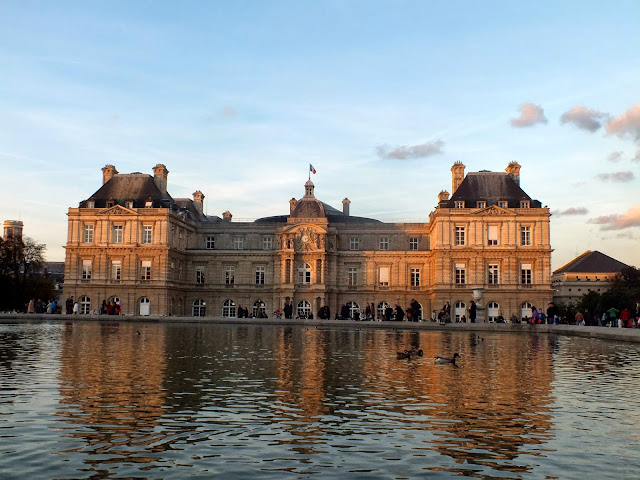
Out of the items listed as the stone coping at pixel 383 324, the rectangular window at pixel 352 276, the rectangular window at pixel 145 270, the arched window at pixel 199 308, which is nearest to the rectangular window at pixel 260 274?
the arched window at pixel 199 308

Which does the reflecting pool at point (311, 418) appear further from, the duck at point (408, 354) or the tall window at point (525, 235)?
the tall window at point (525, 235)

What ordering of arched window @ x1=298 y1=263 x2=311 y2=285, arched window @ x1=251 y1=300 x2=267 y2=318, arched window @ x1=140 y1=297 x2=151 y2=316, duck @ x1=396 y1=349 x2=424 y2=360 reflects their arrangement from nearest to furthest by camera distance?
duck @ x1=396 y1=349 x2=424 y2=360, arched window @ x1=140 y1=297 x2=151 y2=316, arched window @ x1=298 y1=263 x2=311 y2=285, arched window @ x1=251 y1=300 x2=267 y2=318

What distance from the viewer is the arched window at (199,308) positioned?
255 feet

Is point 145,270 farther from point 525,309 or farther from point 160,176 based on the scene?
point 525,309

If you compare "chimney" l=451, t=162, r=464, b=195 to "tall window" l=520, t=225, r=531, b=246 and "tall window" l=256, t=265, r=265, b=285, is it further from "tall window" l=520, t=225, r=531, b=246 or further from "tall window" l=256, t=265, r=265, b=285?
"tall window" l=256, t=265, r=265, b=285

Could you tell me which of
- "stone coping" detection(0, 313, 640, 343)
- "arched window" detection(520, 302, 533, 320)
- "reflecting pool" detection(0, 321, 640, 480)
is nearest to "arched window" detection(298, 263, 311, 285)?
"arched window" detection(520, 302, 533, 320)

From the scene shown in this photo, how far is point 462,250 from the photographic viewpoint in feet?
226

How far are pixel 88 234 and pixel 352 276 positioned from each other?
2811 centimetres

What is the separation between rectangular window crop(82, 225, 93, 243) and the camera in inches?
2901

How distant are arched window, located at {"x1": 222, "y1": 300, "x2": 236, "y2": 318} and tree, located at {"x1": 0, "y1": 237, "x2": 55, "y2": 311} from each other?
907 inches

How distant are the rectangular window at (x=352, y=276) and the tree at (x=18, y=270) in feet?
120

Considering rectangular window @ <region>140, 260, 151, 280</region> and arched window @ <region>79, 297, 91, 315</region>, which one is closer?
rectangular window @ <region>140, 260, 151, 280</region>

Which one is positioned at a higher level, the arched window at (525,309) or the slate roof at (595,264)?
the slate roof at (595,264)

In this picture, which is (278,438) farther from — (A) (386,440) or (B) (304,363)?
(B) (304,363)
